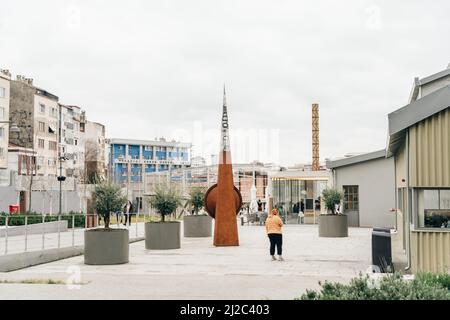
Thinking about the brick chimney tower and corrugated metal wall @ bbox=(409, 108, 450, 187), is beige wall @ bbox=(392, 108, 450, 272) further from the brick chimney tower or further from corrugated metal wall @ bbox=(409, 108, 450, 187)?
the brick chimney tower

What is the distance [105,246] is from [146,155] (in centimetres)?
11640

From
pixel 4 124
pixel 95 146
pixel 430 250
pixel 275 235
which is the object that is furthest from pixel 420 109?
pixel 95 146

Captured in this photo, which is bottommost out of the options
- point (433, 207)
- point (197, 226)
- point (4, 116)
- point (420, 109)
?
point (197, 226)

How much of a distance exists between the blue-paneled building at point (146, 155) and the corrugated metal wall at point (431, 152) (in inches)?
4310

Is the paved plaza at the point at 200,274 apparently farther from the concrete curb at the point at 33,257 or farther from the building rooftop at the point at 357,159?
the building rooftop at the point at 357,159

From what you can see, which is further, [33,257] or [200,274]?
[33,257]

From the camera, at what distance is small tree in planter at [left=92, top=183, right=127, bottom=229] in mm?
16703

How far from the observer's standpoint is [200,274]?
1380cm

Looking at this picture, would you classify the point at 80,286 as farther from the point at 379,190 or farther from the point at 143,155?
the point at 143,155

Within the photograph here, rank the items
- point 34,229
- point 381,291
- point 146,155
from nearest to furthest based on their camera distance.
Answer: point 381,291 < point 34,229 < point 146,155

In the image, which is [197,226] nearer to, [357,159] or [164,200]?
[164,200]
